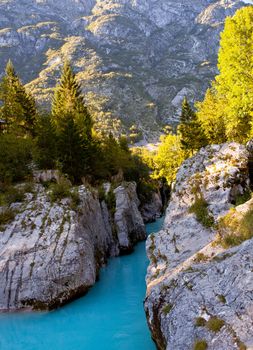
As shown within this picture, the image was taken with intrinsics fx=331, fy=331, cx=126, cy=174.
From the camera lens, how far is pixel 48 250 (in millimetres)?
24625

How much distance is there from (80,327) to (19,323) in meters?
4.19

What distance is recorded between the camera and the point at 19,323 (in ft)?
68.7

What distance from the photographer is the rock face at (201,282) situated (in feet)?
34.8

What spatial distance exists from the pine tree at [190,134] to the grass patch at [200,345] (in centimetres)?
4572

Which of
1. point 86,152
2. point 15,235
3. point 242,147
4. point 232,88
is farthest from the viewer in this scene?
point 86,152

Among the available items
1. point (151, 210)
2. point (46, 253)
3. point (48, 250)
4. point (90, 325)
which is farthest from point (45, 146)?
point (151, 210)

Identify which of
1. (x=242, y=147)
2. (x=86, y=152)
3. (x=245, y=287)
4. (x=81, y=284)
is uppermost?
(x=86, y=152)

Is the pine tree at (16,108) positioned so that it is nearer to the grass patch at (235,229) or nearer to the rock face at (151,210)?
the rock face at (151,210)

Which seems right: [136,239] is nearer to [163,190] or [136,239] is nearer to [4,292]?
[4,292]

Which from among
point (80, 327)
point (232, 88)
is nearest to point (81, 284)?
point (80, 327)

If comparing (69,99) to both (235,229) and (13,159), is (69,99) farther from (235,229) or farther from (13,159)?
(235,229)

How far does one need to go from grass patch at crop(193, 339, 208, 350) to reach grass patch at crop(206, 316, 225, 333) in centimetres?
48

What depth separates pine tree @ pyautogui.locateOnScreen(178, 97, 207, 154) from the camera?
5466 cm

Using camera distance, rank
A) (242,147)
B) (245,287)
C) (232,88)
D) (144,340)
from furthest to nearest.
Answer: (232,88)
(242,147)
(144,340)
(245,287)
